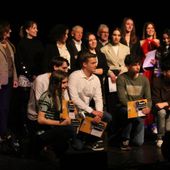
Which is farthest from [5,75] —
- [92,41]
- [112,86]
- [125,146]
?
[125,146]

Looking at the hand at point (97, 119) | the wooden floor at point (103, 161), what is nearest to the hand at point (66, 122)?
the wooden floor at point (103, 161)

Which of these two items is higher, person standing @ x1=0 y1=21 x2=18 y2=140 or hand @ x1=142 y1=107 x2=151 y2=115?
person standing @ x1=0 y1=21 x2=18 y2=140

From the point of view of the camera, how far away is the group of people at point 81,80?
604 cm

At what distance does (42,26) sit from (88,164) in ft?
14.4

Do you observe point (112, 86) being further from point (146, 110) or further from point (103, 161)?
point (103, 161)

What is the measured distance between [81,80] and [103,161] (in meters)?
2.14

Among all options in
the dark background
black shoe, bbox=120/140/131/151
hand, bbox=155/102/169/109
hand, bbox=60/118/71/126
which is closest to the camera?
hand, bbox=60/118/71/126

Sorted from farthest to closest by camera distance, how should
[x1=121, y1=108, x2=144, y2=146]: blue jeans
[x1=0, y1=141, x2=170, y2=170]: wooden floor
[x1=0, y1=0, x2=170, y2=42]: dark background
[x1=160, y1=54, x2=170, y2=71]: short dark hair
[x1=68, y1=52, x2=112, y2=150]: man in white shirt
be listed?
[x1=0, y1=0, x2=170, y2=42]: dark background
[x1=160, y1=54, x2=170, y2=71]: short dark hair
[x1=121, y1=108, x2=144, y2=146]: blue jeans
[x1=68, y1=52, x2=112, y2=150]: man in white shirt
[x1=0, y1=141, x2=170, y2=170]: wooden floor

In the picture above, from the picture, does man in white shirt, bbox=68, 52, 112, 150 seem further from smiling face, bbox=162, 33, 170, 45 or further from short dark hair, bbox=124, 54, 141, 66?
smiling face, bbox=162, 33, 170, 45

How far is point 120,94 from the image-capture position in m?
7.00

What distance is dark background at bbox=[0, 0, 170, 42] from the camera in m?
8.45

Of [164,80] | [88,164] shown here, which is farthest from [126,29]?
[88,164]

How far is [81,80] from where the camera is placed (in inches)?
266

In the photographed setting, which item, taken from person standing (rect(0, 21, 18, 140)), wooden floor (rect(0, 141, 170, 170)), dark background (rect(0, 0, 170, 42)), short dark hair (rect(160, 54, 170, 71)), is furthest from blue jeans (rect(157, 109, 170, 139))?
dark background (rect(0, 0, 170, 42))
